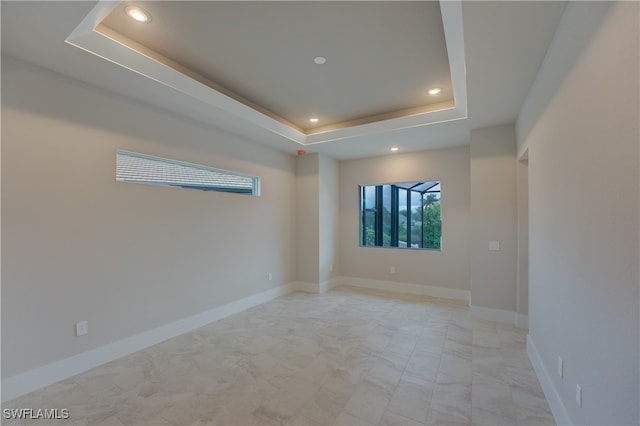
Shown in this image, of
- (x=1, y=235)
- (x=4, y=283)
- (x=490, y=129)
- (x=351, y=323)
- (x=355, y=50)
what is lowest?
(x=351, y=323)

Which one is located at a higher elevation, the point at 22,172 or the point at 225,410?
the point at 22,172

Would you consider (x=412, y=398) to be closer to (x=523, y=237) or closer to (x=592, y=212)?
(x=592, y=212)

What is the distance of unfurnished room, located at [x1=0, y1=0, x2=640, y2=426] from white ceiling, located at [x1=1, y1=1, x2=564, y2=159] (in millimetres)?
24

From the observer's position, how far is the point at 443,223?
5.23 meters

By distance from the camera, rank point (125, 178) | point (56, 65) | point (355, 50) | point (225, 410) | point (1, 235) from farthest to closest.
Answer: point (125, 178), point (355, 50), point (56, 65), point (1, 235), point (225, 410)

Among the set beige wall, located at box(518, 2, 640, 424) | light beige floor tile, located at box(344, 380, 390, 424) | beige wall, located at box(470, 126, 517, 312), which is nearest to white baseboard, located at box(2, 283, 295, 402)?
light beige floor tile, located at box(344, 380, 390, 424)

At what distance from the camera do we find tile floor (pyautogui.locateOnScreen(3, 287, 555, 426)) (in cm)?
205

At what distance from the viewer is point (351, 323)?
12.6 ft

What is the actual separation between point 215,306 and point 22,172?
8.25ft

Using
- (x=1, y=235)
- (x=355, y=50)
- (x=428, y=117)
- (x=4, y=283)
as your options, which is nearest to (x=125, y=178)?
(x=1, y=235)

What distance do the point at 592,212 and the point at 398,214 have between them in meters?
4.73

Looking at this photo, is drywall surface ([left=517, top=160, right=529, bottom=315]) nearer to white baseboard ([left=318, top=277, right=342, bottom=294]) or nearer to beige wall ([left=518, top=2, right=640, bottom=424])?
beige wall ([left=518, top=2, right=640, bottom=424])

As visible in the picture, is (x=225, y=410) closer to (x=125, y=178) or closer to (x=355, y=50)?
(x=125, y=178)

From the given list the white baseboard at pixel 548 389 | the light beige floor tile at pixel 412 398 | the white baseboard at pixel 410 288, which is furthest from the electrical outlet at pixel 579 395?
the white baseboard at pixel 410 288
